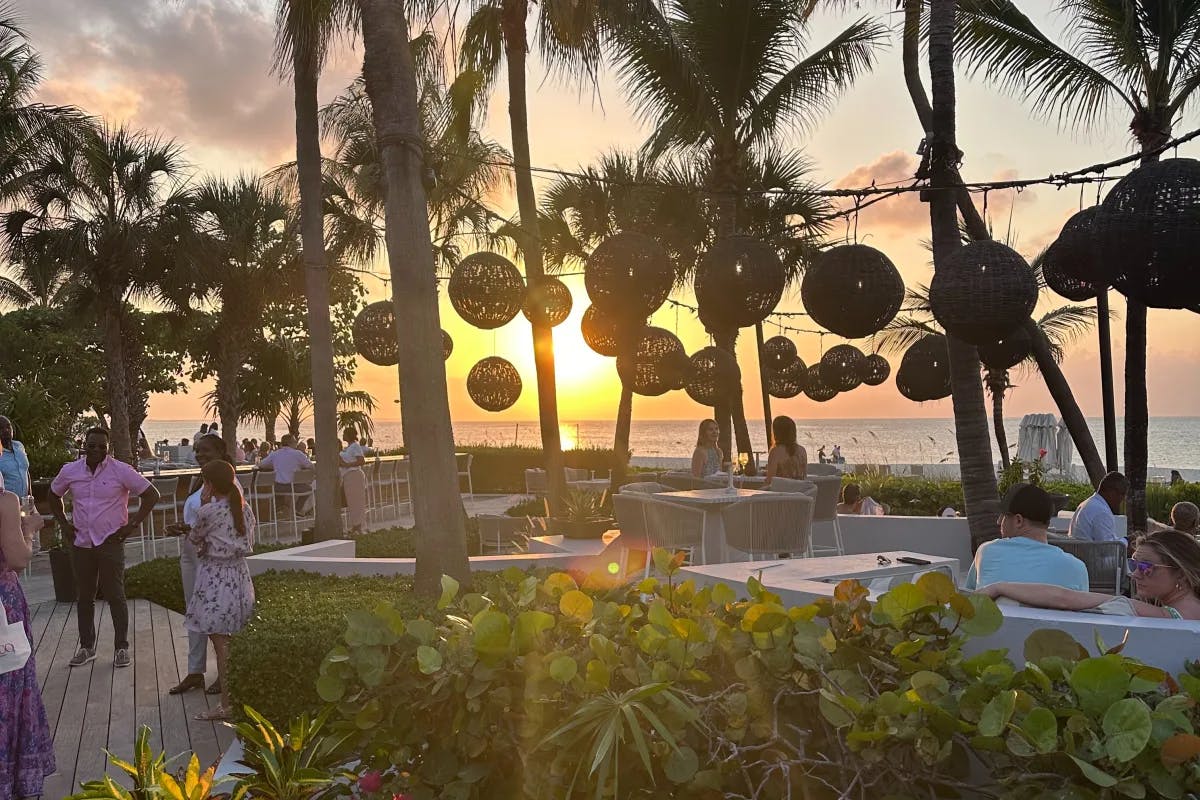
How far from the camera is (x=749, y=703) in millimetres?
1464

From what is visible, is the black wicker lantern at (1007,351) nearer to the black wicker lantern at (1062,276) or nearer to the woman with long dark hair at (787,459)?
the black wicker lantern at (1062,276)

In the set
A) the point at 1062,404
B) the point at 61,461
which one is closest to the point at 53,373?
the point at 61,461

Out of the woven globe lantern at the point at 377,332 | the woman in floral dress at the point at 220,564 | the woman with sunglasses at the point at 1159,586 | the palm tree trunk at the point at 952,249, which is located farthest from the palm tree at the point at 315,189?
the woman with sunglasses at the point at 1159,586

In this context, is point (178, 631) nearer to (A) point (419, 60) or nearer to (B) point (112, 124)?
(A) point (419, 60)

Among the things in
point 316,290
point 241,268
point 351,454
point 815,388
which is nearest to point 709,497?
point 316,290

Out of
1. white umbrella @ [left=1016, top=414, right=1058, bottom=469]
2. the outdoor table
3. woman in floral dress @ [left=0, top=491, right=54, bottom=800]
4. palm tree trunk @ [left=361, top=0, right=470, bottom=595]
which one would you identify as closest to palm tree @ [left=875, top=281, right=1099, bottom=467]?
white umbrella @ [left=1016, top=414, right=1058, bottom=469]

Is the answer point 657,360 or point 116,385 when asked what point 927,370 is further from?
point 116,385

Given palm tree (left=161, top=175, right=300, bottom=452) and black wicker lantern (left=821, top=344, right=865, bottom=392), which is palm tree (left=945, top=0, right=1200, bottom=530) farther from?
palm tree (left=161, top=175, right=300, bottom=452)

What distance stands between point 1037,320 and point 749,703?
24396mm

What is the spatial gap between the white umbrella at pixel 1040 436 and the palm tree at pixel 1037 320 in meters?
2.97

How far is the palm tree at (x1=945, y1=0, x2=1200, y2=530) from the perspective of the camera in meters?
7.84

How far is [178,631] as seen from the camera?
7.23 m

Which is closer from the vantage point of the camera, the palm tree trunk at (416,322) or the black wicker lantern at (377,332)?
the palm tree trunk at (416,322)

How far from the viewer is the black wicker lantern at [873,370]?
12922 millimetres
